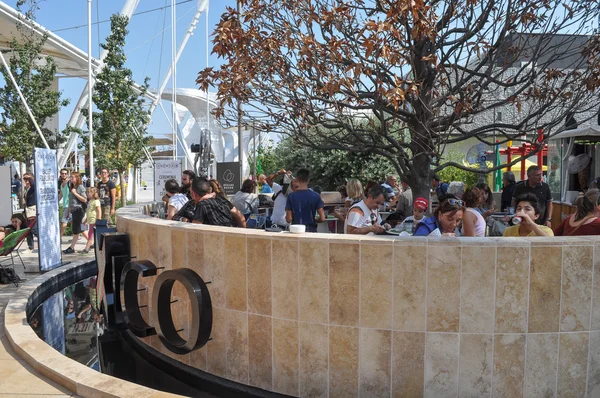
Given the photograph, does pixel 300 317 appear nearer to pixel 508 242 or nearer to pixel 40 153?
pixel 508 242

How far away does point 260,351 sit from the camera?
189 inches

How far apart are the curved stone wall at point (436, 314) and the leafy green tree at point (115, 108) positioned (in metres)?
19.9

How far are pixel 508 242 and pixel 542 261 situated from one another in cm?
29

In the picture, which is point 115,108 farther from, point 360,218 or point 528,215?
point 528,215

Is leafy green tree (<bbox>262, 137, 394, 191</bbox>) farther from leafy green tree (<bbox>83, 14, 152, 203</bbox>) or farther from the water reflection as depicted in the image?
the water reflection

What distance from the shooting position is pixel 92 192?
1201 centimetres

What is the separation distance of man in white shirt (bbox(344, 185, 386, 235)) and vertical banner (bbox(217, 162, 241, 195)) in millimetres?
11092

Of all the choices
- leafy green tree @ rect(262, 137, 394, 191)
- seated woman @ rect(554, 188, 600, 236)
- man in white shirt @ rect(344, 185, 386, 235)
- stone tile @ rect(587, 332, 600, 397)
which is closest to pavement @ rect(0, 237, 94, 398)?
man in white shirt @ rect(344, 185, 386, 235)

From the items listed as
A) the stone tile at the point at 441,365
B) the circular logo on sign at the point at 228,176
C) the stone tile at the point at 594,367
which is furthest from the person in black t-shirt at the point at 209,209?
the circular logo on sign at the point at 228,176

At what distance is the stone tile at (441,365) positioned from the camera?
4.25m

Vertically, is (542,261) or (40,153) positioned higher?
(40,153)

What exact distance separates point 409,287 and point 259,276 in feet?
4.17

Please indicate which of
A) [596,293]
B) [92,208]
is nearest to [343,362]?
[596,293]

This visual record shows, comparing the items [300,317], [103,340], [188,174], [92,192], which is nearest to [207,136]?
[92,192]
